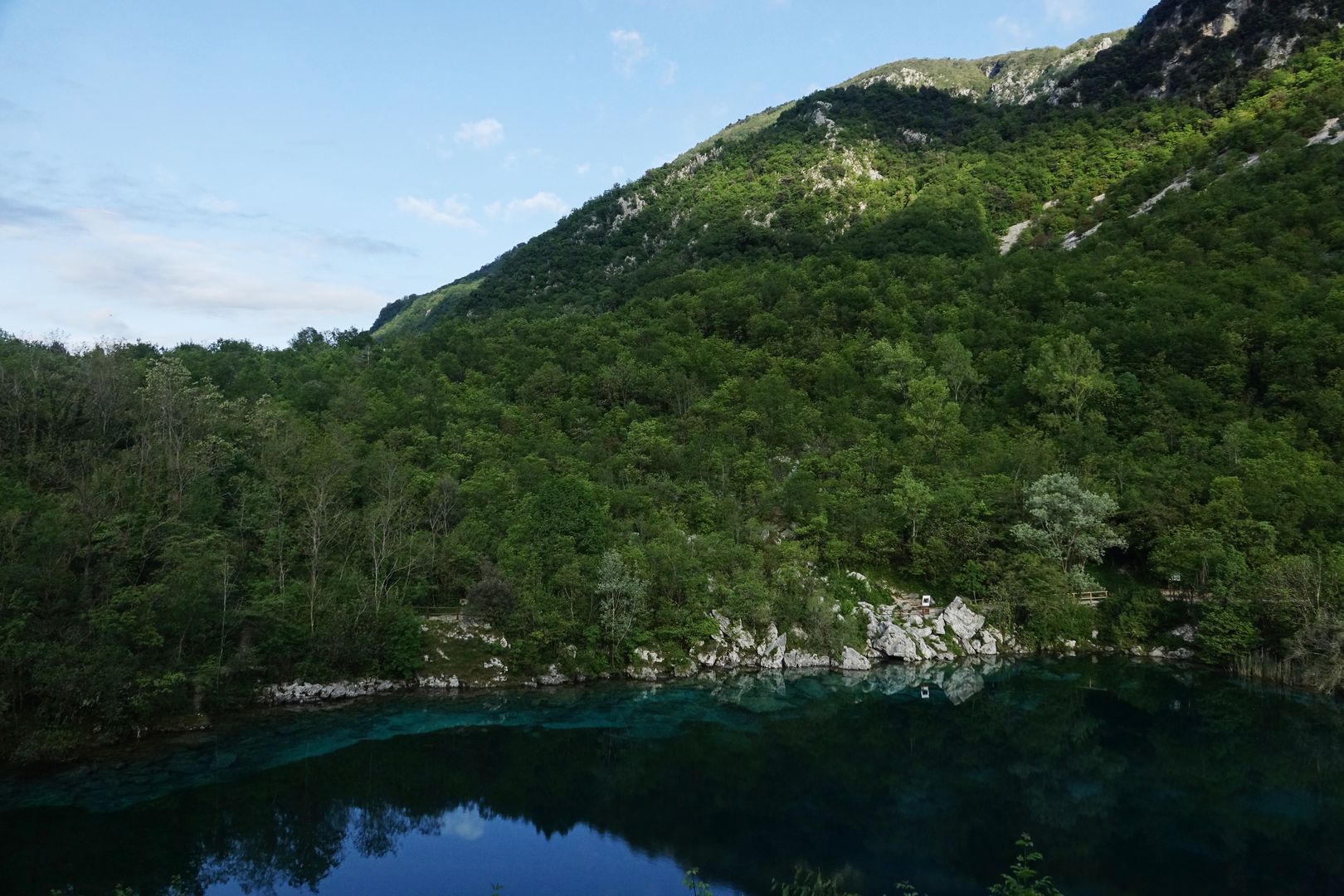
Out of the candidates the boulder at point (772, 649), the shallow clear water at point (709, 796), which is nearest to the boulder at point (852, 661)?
the boulder at point (772, 649)

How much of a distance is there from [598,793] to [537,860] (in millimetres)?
4245

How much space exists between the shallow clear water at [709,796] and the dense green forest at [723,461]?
3824 mm

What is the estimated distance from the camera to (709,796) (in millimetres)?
22062

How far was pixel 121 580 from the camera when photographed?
1058 inches

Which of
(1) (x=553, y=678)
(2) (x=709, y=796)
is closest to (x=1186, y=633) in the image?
(2) (x=709, y=796)

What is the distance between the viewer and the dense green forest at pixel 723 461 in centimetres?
2888

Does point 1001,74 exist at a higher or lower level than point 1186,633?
higher

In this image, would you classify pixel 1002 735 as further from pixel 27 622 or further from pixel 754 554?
pixel 27 622

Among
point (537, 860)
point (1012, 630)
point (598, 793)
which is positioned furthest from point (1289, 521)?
point (537, 860)

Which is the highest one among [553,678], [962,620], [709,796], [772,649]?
[962,620]

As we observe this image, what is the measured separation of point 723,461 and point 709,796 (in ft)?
88.8

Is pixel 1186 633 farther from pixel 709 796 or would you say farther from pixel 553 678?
pixel 553 678

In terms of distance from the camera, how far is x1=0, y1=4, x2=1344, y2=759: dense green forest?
28.9 metres

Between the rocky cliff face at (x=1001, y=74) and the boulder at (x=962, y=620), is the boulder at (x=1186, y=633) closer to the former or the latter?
the boulder at (x=962, y=620)
